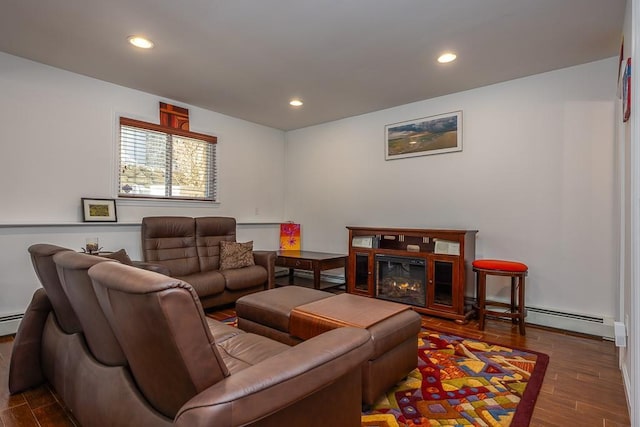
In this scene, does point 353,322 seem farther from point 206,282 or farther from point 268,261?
point 268,261

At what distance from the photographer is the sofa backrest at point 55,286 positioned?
66.1 inches

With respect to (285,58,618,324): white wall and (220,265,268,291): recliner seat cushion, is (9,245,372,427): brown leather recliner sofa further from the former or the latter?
(285,58,618,324): white wall

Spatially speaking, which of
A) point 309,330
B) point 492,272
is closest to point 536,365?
point 492,272

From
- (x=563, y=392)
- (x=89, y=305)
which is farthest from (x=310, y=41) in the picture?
(x=563, y=392)

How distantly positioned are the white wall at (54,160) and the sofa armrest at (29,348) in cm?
142

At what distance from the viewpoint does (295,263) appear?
172 inches

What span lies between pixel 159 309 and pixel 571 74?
4023 mm

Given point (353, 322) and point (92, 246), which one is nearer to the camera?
point (353, 322)

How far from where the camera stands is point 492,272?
309 centimetres

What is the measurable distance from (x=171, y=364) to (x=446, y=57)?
3.21 meters

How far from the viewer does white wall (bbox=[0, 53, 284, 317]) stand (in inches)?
119

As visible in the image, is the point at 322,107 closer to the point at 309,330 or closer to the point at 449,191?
the point at 449,191

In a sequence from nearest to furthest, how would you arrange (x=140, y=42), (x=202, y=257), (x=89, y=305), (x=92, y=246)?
(x=89, y=305), (x=140, y=42), (x=92, y=246), (x=202, y=257)

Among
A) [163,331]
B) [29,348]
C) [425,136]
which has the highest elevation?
[425,136]
